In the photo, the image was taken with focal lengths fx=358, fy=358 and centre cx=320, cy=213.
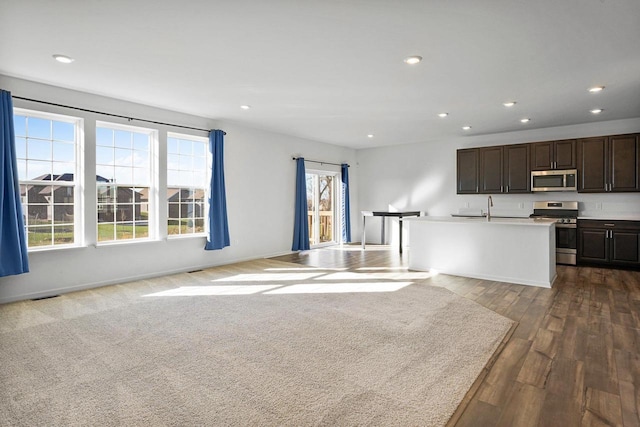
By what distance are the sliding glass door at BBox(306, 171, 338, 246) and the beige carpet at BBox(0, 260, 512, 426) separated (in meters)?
4.21

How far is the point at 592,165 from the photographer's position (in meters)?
6.44

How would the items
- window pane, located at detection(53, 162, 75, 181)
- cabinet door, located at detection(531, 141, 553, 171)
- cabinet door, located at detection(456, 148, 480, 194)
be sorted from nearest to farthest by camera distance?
window pane, located at detection(53, 162, 75, 181) < cabinet door, located at detection(531, 141, 553, 171) < cabinet door, located at detection(456, 148, 480, 194)

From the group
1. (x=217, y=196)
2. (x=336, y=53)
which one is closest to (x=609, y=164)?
(x=336, y=53)

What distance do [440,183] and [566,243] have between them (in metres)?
2.86

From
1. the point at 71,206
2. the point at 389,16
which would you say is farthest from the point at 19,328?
the point at 389,16

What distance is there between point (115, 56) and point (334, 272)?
4.13 meters

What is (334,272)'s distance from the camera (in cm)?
591

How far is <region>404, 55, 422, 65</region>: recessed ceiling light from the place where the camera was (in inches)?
144

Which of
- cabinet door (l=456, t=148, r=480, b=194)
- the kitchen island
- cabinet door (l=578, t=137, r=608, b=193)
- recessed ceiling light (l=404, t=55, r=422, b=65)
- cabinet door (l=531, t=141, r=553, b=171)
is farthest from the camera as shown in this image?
cabinet door (l=456, t=148, r=480, b=194)

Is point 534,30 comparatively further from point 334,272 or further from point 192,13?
point 334,272

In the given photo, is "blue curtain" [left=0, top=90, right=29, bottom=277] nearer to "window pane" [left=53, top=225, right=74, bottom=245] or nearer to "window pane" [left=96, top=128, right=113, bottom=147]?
"window pane" [left=53, top=225, right=74, bottom=245]

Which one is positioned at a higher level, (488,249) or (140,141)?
(140,141)

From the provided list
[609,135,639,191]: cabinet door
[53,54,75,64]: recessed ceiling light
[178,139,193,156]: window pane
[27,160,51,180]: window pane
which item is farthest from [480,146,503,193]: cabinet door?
[27,160,51,180]: window pane

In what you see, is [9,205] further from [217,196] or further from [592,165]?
[592,165]
